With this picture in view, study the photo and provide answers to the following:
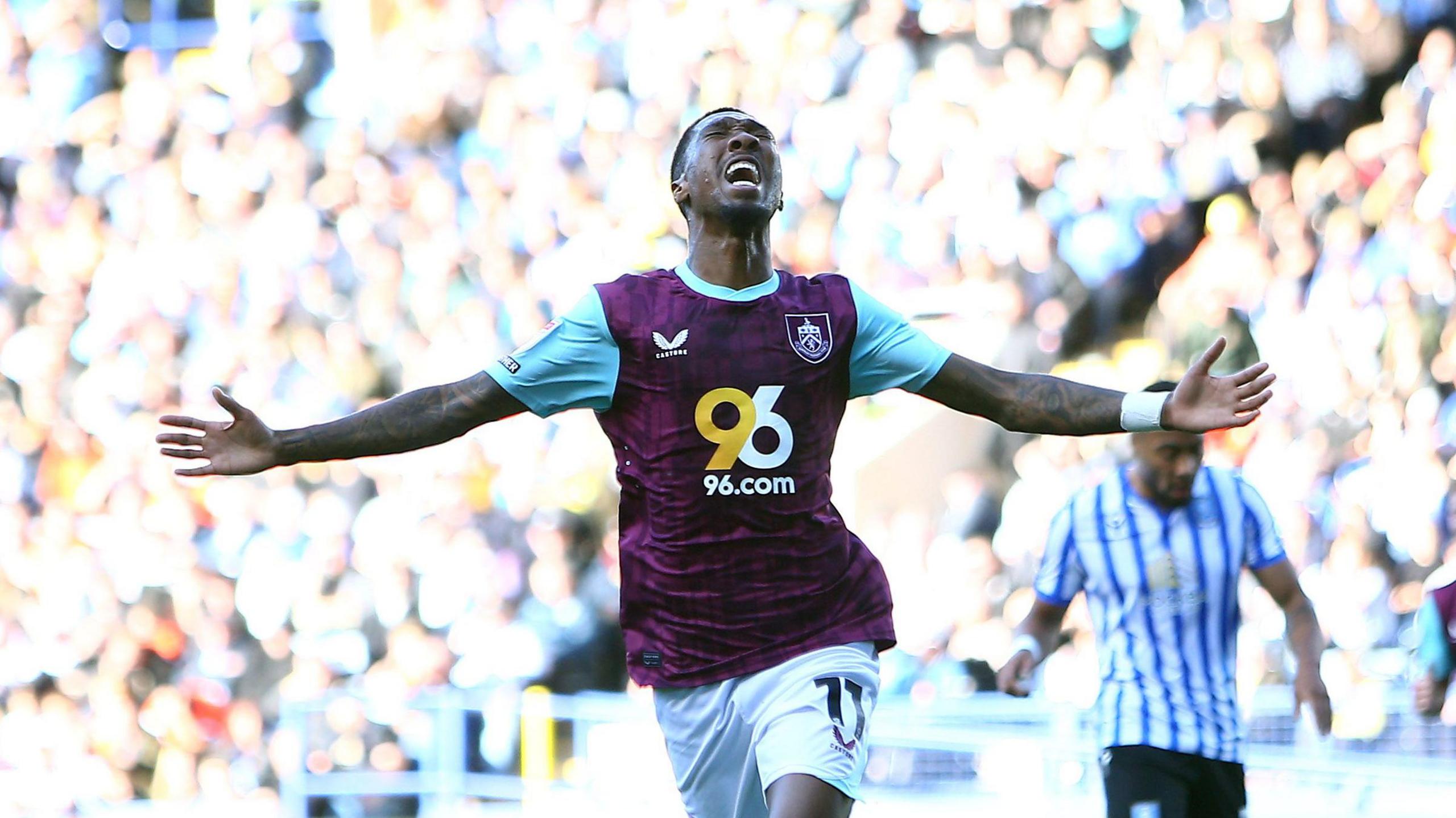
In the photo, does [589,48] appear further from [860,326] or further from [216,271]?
[860,326]

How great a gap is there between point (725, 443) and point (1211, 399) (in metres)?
1.03

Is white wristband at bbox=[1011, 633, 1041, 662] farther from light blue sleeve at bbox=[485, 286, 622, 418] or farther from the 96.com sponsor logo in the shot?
light blue sleeve at bbox=[485, 286, 622, 418]

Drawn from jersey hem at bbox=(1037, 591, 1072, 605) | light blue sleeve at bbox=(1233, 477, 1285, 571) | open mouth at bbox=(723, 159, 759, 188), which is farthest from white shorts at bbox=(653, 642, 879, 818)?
light blue sleeve at bbox=(1233, 477, 1285, 571)

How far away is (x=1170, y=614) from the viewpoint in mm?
5301

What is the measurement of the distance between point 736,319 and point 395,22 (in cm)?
964

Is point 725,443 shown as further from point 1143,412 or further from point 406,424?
point 1143,412

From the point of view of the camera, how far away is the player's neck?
14.0 feet

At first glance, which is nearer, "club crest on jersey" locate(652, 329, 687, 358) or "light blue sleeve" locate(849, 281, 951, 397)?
"club crest on jersey" locate(652, 329, 687, 358)

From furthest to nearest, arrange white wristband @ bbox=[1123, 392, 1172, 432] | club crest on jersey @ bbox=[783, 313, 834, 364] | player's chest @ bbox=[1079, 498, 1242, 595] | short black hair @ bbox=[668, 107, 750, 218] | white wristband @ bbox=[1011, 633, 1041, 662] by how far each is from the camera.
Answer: white wristband @ bbox=[1011, 633, 1041, 662]
player's chest @ bbox=[1079, 498, 1242, 595]
short black hair @ bbox=[668, 107, 750, 218]
club crest on jersey @ bbox=[783, 313, 834, 364]
white wristband @ bbox=[1123, 392, 1172, 432]

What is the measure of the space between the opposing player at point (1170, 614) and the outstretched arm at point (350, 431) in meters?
1.90

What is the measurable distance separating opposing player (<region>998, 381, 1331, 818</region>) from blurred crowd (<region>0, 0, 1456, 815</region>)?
8.98 ft

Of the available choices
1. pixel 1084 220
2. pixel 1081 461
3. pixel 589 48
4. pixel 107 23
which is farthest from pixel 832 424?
pixel 107 23

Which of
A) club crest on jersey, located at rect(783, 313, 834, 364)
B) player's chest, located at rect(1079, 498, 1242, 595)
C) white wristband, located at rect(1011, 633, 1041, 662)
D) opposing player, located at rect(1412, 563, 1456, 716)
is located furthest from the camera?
white wristband, located at rect(1011, 633, 1041, 662)

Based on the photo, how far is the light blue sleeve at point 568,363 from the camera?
13.8 feet
